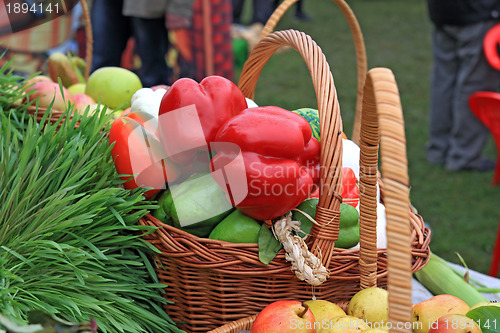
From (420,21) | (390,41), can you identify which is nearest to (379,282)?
(390,41)

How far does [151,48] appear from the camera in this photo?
254cm

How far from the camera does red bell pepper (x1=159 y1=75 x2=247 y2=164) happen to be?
0.86 meters

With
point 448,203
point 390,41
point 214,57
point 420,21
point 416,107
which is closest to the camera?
point 448,203

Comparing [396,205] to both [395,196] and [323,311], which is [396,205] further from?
[323,311]

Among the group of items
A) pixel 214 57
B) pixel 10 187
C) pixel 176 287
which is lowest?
pixel 214 57

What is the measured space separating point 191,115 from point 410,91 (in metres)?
3.68

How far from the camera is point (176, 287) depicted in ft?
2.93

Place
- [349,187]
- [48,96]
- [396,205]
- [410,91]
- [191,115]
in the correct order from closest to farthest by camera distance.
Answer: [396,205] → [191,115] → [349,187] → [48,96] → [410,91]

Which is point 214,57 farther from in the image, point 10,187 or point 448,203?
point 10,187

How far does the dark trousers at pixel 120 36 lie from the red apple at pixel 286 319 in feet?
6.39

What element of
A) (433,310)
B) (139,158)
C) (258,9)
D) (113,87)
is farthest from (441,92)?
(258,9)

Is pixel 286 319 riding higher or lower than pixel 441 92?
higher

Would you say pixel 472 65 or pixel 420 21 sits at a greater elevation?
pixel 472 65

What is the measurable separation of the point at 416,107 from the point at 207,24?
1985mm
